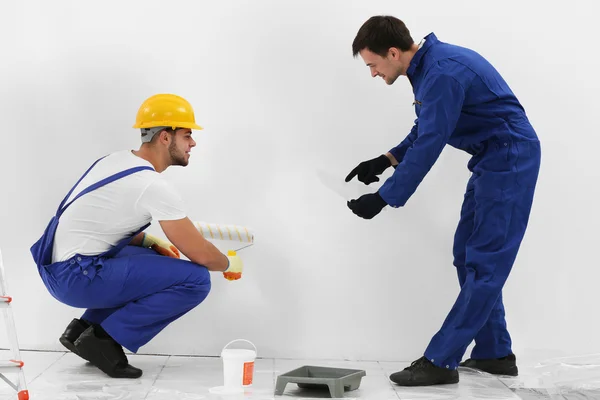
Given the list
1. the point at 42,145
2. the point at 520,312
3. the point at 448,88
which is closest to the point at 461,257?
the point at 520,312

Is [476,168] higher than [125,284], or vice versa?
[476,168]

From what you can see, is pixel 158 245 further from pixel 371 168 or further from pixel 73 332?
pixel 371 168

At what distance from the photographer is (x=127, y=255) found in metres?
2.71

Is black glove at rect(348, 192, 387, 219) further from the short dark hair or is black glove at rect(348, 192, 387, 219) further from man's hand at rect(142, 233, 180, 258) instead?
man's hand at rect(142, 233, 180, 258)

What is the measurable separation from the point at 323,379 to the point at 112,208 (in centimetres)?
92

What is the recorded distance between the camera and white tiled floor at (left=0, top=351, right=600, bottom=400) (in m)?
2.43

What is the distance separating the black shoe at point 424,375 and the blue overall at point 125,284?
30.8 inches

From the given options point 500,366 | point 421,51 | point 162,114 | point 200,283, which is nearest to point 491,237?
point 500,366

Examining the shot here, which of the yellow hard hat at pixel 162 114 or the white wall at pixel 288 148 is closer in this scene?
the yellow hard hat at pixel 162 114

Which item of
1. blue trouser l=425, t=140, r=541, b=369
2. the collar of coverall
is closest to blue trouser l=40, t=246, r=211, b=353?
blue trouser l=425, t=140, r=541, b=369

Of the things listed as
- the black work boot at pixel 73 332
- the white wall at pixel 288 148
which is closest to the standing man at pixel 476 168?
the white wall at pixel 288 148

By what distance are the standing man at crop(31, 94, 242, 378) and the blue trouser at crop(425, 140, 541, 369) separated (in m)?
0.85

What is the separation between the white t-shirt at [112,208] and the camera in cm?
252

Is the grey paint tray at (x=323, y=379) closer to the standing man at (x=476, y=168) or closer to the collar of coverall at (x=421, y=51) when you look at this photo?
the standing man at (x=476, y=168)
